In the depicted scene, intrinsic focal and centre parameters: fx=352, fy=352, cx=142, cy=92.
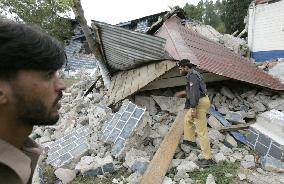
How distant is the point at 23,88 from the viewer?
126cm

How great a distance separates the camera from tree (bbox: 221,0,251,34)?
2230 centimetres

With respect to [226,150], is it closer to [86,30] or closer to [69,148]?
[69,148]

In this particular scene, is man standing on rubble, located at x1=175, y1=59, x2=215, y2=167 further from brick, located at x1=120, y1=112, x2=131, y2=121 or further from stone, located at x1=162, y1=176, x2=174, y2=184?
brick, located at x1=120, y1=112, x2=131, y2=121

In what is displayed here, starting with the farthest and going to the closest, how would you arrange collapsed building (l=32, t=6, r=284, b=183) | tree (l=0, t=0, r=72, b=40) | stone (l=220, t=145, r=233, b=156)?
tree (l=0, t=0, r=72, b=40) < stone (l=220, t=145, r=233, b=156) < collapsed building (l=32, t=6, r=284, b=183)

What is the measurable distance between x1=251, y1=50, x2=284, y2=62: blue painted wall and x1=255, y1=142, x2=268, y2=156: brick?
9.08 meters

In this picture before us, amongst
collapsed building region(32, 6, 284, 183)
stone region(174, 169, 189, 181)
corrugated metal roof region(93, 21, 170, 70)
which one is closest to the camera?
stone region(174, 169, 189, 181)

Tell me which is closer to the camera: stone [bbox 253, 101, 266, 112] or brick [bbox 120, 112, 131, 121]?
brick [bbox 120, 112, 131, 121]

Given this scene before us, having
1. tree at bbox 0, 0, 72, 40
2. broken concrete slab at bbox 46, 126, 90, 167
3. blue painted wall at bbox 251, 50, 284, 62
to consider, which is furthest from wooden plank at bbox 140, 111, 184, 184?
tree at bbox 0, 0, 72, 40

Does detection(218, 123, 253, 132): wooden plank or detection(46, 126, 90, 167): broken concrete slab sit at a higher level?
detection(218, 123, 253, 132): wooden plank

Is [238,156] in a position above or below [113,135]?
below

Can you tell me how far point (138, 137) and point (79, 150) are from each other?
1.08m

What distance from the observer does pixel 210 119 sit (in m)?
6.55

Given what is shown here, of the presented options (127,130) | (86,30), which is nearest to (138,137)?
(127,130)

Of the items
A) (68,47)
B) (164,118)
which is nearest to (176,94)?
(164,118)
